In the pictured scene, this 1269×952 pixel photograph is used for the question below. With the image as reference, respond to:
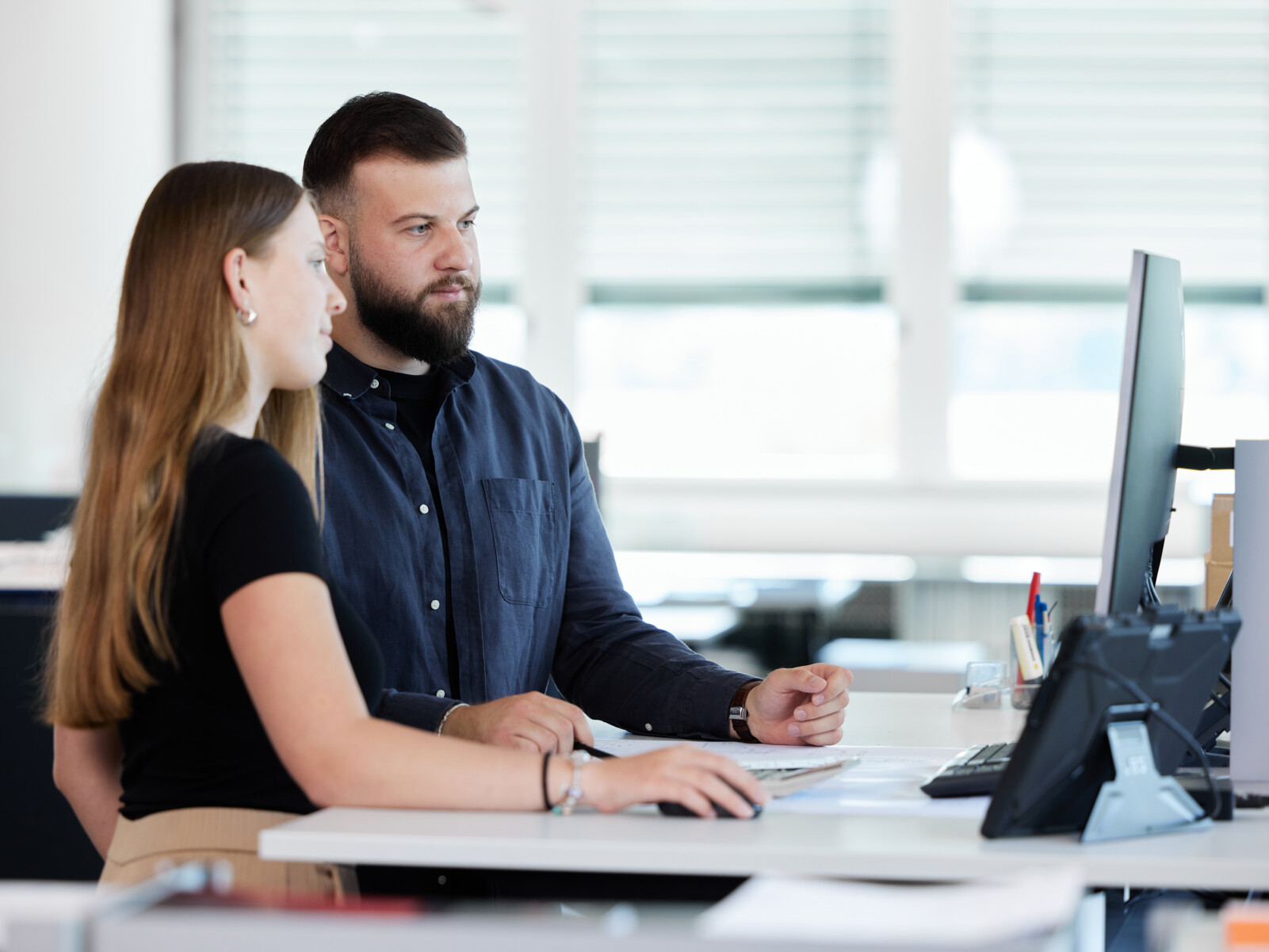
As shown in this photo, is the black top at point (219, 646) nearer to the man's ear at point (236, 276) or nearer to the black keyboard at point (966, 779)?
the man's ear at point (236, 276)

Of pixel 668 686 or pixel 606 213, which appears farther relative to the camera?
pixel 606 213

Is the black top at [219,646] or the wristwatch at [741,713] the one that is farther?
the wristwatch at [741,713]

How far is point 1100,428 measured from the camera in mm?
4434

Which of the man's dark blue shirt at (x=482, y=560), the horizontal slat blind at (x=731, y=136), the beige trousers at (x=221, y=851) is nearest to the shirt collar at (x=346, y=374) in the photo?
the man's dark blue shirt at (x=482, y=560)

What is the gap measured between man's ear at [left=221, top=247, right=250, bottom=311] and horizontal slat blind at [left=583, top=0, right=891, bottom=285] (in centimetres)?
328

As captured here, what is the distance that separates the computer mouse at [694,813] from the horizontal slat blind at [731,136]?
11.4ft

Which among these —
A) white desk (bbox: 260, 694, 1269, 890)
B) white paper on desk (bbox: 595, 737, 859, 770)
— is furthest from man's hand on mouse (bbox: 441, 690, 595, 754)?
white desk (bbox: 260, 694, 1269, 890)

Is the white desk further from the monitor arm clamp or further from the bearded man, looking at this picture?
the bearded man

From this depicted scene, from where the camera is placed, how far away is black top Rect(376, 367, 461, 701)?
1935 millimetres

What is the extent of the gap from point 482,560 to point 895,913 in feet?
3.81

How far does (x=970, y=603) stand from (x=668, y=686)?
8.55 feet

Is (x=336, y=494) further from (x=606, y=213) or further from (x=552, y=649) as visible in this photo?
(x=606, y=213)

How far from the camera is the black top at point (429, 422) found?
1935 mm

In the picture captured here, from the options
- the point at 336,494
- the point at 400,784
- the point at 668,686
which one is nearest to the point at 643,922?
the point at 400,784
